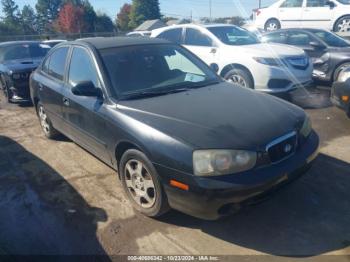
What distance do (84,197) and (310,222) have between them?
2.41 meters

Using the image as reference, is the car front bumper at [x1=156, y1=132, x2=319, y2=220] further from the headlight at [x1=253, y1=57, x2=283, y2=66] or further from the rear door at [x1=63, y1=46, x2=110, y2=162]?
the headlight at [x1=253, y1=57, x2=283, y2=66]

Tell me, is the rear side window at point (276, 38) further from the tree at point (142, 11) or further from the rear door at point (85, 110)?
the tree at point (142, 11)

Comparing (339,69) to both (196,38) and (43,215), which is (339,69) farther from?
(43,215)

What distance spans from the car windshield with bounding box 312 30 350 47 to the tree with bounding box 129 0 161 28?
62232mm

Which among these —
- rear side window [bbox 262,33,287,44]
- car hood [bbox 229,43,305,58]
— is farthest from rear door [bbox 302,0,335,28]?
car hood [bbox 229,43,305,58]

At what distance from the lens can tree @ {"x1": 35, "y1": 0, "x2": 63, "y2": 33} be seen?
78.5 metres

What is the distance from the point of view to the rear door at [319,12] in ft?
42.2

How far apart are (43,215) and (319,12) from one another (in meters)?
12.5

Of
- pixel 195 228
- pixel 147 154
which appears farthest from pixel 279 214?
pixel 147 154

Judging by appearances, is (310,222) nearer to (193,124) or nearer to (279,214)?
(279,214)

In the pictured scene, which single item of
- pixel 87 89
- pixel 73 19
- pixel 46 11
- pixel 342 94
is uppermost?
pixel 46 11

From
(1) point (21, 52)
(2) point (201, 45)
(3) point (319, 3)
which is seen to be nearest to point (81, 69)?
(2) point (201, 45)

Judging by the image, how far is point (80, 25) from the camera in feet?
206

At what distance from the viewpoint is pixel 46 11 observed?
3152 inches
